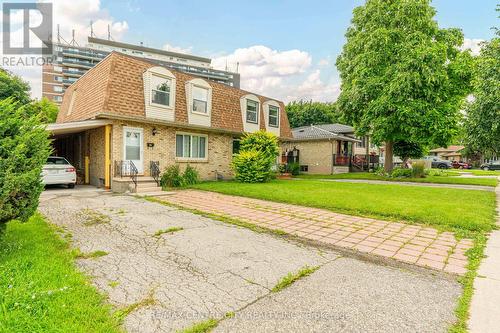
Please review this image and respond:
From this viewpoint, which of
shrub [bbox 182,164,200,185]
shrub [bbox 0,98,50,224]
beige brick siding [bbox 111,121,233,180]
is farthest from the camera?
shrub [bbox 182,164,200,185]

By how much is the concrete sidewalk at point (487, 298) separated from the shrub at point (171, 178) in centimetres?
1132

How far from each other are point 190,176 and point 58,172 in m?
5.53

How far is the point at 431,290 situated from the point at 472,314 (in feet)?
1.76

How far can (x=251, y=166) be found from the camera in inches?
588

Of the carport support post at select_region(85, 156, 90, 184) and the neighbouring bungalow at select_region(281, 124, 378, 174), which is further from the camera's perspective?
the neighbouring bungalow at select_region(281, 124, 378, 174)

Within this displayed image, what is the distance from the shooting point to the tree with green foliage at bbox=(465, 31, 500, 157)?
31.4ft

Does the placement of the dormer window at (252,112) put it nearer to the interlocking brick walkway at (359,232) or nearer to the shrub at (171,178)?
the shrub at (171,178)

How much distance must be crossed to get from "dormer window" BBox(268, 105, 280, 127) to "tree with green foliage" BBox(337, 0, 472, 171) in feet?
17.4


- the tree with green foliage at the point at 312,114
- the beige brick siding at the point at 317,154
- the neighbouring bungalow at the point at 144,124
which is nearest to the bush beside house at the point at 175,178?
the neighbouring bungalow at the point at 144,124

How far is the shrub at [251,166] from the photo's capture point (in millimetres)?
14938

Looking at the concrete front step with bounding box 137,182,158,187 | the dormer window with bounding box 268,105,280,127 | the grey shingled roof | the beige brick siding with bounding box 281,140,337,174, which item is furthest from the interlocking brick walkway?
the grey shingled roof

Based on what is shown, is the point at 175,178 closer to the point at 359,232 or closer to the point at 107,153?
the point at 107,153

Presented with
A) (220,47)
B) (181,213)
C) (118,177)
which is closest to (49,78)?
(220,47)

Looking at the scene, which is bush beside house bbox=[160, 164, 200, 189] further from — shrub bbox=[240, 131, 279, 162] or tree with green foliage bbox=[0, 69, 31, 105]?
tree with green foliage bbox=[0, 69, 31, 105]
